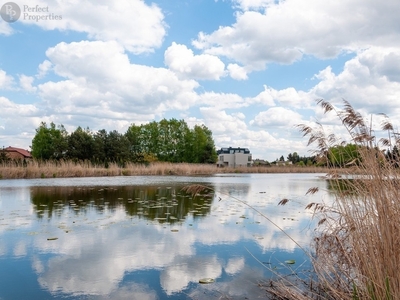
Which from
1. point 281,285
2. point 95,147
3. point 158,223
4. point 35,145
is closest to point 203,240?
point 158,223

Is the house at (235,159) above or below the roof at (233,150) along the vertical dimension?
below

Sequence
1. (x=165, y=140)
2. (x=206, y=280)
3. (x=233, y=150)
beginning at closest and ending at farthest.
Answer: (x=206, y=280)
(x=165, y=140)
(x=233, y=150)

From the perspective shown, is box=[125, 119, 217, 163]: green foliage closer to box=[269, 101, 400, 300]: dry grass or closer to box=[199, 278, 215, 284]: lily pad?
box=[199, 278, 215, 284]: lily pad

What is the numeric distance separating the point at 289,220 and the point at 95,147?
1365 inches

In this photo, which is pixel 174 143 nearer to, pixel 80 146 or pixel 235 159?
pixel 235 159

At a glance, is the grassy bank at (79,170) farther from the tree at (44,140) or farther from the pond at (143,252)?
the tree at (44,140)

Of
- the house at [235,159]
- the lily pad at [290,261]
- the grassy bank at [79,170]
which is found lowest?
the lily pad at [290,261]

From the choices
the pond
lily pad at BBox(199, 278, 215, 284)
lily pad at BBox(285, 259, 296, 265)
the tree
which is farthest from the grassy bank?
the tree

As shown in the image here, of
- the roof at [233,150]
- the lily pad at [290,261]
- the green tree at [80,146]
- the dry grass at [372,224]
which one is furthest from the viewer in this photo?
the roof at [233,150]

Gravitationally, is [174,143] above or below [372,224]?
above

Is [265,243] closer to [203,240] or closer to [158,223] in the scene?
[203,240]

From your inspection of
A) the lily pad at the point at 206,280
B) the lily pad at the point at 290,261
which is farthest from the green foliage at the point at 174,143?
the lily pad at the point at 206,280

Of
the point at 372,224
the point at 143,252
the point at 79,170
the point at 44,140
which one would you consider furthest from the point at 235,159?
the point at 372,224

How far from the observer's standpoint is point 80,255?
16.0 ft
